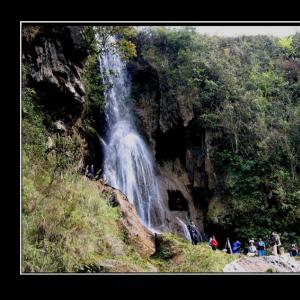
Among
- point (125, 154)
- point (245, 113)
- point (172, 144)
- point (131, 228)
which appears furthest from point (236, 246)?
point (245, 113)

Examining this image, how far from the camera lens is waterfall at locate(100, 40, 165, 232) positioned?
14750 millimetres

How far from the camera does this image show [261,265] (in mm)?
10555

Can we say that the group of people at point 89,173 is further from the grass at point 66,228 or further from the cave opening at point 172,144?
the cave opening at point 172,144

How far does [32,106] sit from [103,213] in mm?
3457

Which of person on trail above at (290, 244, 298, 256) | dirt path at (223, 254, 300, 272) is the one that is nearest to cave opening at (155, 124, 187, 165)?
person on trail above at (290, 244, 298, 256)

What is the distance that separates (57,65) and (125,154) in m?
4.53

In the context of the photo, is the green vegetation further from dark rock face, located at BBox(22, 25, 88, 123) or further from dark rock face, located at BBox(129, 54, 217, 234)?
dark rock face, located at BBox(22, 25, 88, 123)

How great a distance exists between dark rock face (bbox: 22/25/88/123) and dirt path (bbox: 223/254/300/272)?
6.31 m

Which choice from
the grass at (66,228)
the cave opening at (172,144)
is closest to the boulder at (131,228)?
the grass at (66,228)

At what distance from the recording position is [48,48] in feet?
38.7

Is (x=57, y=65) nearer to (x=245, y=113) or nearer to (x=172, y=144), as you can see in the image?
(x=172, y=144)

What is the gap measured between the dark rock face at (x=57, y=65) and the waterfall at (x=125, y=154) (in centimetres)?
263
